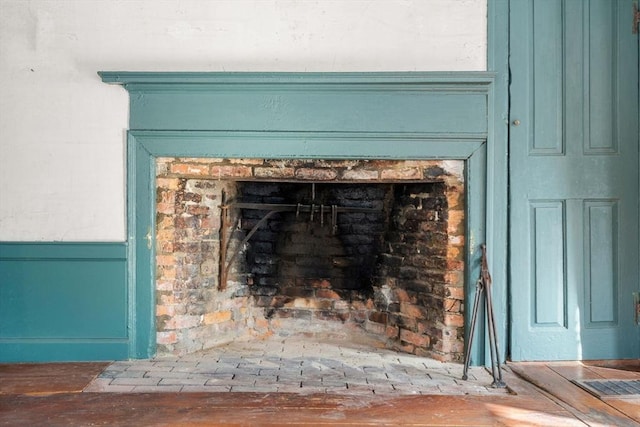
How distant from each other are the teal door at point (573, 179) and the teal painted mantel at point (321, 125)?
0.19m

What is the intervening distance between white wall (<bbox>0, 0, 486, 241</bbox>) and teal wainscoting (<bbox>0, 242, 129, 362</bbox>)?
0.40 feet

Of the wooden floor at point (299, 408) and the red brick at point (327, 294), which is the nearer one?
the wooden floor at point (299, 408)

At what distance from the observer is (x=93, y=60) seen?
10.4 feet

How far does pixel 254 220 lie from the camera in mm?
3738

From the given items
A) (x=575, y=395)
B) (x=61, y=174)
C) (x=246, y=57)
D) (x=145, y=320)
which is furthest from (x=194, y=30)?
(x=575, y=395)

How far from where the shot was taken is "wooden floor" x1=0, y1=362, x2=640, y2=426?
2.34 metres

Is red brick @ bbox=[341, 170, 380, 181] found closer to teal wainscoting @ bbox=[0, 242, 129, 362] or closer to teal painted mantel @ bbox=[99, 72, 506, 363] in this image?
teal painted mantel @ bbox=[99, 72, 506, 363]

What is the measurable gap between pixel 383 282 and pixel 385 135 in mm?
1062

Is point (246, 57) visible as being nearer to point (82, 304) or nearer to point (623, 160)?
point (82, 304)

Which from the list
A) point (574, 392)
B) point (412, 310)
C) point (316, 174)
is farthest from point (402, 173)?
point (574, 392)

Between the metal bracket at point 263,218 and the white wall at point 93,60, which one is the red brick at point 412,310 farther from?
the white wall at point 93,60

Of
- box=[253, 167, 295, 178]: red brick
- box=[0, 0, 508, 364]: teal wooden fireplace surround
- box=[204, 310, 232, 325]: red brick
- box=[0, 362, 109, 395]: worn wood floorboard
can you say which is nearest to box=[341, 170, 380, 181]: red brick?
box=[0, 0, 508, 364]: teal wooden fireplace surround

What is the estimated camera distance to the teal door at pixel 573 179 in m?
3.19

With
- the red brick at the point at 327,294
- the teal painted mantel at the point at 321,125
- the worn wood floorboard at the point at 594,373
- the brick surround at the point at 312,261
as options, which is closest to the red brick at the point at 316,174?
the brick surround at the point at 312,261
